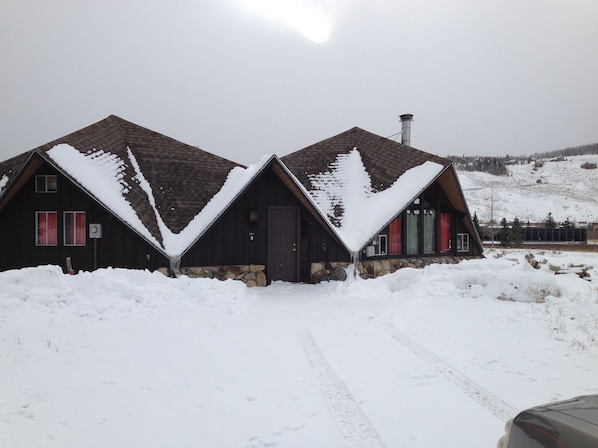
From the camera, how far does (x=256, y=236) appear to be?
13344 mm

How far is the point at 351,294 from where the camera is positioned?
445 inches

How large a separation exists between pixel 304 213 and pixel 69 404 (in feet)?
33.3

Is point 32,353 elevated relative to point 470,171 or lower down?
lower down

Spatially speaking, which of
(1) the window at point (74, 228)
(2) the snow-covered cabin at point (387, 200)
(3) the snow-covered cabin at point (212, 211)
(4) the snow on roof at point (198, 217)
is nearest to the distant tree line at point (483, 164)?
(2) the snow-covered cabin at point (387, 200)

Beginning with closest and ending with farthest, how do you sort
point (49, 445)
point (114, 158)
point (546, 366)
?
point (49, 445), point (546, 366), point (114, 158)

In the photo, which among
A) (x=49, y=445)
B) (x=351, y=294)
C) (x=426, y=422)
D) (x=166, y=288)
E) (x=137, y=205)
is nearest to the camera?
(x=49, y=445)

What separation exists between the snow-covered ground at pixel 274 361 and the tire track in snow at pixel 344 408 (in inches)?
0.9

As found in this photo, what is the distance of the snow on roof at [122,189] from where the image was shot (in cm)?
1195

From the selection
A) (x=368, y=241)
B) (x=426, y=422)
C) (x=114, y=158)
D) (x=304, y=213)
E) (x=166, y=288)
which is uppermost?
(x=114, y=158)

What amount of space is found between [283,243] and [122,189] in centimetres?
525

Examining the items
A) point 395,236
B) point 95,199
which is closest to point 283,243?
point 395,236

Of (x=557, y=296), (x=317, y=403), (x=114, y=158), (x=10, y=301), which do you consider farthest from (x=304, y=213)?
(x=317, y=403)

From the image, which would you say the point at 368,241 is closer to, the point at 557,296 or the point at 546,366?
the point at 557,296

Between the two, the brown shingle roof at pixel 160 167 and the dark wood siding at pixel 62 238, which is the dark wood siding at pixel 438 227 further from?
the dark wood siding at pixel 62 238
